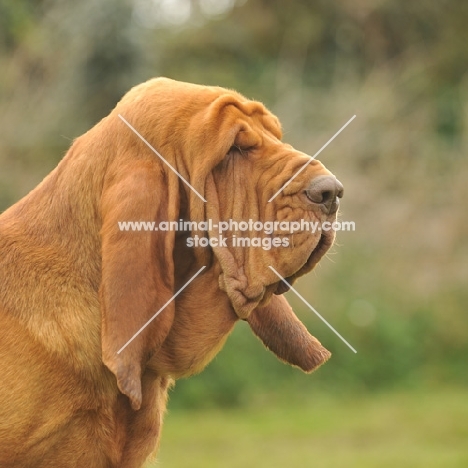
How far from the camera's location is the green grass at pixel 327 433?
8.00 meters

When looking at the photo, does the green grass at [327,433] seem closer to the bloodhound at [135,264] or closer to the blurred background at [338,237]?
the blurred background at [338,237]

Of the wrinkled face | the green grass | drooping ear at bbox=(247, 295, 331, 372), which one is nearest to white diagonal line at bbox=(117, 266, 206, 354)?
the wrinkled face

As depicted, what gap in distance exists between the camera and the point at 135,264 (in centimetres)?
334

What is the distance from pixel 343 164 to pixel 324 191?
26.3 feet

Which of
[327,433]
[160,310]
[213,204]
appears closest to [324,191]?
[213,204]

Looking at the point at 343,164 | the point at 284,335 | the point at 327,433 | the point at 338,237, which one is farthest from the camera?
the point at 343,164

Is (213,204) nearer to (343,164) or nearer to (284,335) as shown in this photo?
(284,335)

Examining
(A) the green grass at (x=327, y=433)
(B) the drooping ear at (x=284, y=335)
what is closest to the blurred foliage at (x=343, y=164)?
(A) the green grass at (x=327, y=433)

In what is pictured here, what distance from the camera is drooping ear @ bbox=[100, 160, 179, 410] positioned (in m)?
3.24

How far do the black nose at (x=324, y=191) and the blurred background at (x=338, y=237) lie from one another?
15.7 feet

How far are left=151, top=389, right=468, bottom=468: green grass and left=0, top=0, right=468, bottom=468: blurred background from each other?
0.9 inches

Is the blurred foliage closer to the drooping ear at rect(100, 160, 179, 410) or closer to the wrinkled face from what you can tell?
the wrinkled face

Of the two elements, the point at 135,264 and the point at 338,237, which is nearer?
the point at 135,264

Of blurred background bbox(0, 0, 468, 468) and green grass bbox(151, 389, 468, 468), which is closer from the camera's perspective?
green grass bbox(151, 389, 468, 468)
